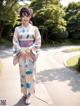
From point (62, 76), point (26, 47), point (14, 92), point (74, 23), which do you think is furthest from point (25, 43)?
point (74, 23)

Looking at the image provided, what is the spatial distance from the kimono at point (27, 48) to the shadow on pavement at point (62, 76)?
184 centimetres

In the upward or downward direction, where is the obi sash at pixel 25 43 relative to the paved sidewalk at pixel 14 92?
upward

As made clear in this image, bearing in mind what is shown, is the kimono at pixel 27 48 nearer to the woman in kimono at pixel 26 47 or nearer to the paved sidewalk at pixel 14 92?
the woman in kimono at pixel 26 47

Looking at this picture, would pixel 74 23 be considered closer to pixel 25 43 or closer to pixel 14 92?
pixel 14 92

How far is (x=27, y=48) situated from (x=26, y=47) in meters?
0.04

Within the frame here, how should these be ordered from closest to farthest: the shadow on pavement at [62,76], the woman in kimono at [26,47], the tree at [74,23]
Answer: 1. the woman in kimono at [26,47]
2. the shadow on pavement at [62,76]
3. the tree at [74,23]

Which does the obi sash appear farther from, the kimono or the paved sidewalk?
the paved sidewalk

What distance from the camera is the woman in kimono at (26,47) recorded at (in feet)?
20.1

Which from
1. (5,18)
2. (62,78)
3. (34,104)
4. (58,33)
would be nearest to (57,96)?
(34,104)

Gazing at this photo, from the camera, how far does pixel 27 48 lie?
241 inches

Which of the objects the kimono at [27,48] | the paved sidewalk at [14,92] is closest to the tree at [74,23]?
the paved sidewalk at [14,92]

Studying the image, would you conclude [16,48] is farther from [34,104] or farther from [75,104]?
[75,104]

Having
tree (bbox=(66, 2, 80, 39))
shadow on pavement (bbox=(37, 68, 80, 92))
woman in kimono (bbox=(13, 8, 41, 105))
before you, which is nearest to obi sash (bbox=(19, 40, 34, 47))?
woman in kimono (bbox=(13, 8, 41, 105))

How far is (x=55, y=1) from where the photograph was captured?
31.7m
